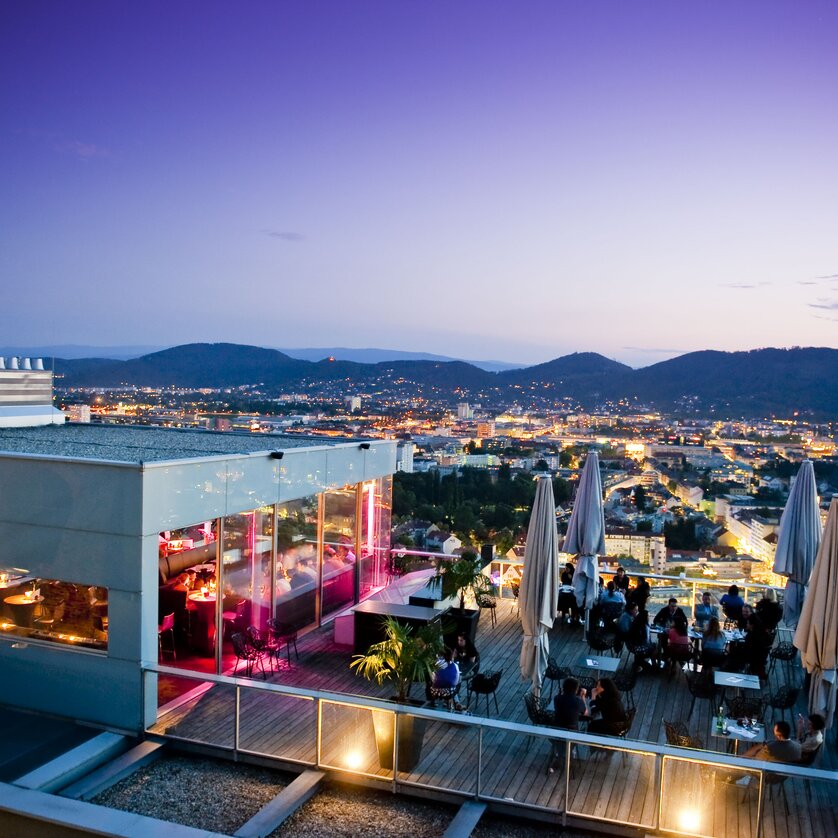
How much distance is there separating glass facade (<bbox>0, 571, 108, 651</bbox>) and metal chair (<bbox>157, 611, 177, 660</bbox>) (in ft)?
2.24

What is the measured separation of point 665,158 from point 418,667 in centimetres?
2684

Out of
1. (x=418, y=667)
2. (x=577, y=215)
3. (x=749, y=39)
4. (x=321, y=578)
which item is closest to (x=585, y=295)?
(x=577, y=215)

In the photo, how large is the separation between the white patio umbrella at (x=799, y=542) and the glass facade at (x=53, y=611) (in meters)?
10.6

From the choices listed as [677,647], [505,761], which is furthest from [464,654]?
[677,647]

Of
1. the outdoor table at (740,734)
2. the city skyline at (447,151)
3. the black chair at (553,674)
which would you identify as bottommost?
the black chair at (553,674)

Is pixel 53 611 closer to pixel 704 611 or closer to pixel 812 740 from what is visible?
pixel 812 740

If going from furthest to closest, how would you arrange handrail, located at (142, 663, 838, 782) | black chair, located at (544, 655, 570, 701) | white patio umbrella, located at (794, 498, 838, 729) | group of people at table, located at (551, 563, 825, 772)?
black chair, located at (544, 655, 570, 701)
white patio umbrella, located at (794, 498, 838, 729)
group of people at table, located at (551, 563, 825, 772)
handrail, located at (142, 663, 838, 782)

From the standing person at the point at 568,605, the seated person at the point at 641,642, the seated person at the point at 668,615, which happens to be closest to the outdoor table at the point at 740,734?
the seated person at the point at 641,642

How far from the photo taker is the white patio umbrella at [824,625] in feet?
28.2

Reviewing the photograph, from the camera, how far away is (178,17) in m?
24.6

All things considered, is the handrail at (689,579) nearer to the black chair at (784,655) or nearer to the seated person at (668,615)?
the seated person at (668,615)

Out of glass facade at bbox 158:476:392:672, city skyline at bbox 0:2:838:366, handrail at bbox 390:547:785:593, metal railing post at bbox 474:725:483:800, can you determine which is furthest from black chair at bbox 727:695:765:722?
city skyline at bbox 0:2:838:366

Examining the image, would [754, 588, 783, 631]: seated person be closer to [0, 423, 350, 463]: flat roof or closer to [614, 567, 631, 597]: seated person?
[614, 567, 631, 597]: seated person

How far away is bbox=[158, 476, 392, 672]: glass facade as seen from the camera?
10.4m
